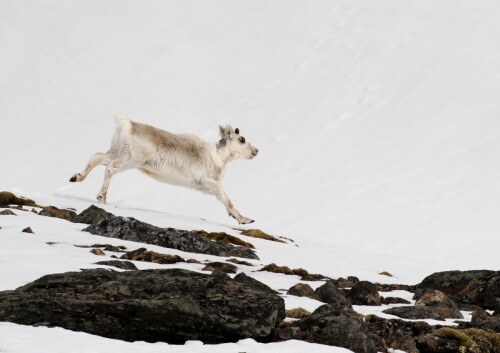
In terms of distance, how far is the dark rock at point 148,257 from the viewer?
489 inches

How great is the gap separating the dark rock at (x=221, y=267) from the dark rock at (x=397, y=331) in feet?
11.4

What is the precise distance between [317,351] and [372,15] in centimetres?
7301

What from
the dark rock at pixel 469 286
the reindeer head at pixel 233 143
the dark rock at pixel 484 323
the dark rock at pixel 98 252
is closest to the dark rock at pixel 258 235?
the reindeer head at pixel 233 143

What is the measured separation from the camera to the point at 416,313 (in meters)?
10.5

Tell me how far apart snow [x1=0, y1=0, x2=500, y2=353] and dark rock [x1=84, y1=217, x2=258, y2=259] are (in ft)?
1.73

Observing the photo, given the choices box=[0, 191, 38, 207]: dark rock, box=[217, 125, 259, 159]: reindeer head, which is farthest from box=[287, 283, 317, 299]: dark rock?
box=[217, 125, 259, 159]: reindeer head

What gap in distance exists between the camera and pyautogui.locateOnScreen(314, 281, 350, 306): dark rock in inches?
442

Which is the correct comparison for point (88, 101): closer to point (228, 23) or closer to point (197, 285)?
point (228, 23)

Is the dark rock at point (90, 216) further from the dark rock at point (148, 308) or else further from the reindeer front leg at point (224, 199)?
the dark rock at point (148, 308)

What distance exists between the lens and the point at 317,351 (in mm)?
7707

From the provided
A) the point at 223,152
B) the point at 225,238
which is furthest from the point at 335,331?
the point at 223,152

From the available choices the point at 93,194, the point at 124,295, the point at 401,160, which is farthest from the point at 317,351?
the point at 93,194

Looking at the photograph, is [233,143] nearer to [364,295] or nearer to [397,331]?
[364,295]

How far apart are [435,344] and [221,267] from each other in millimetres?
4903
